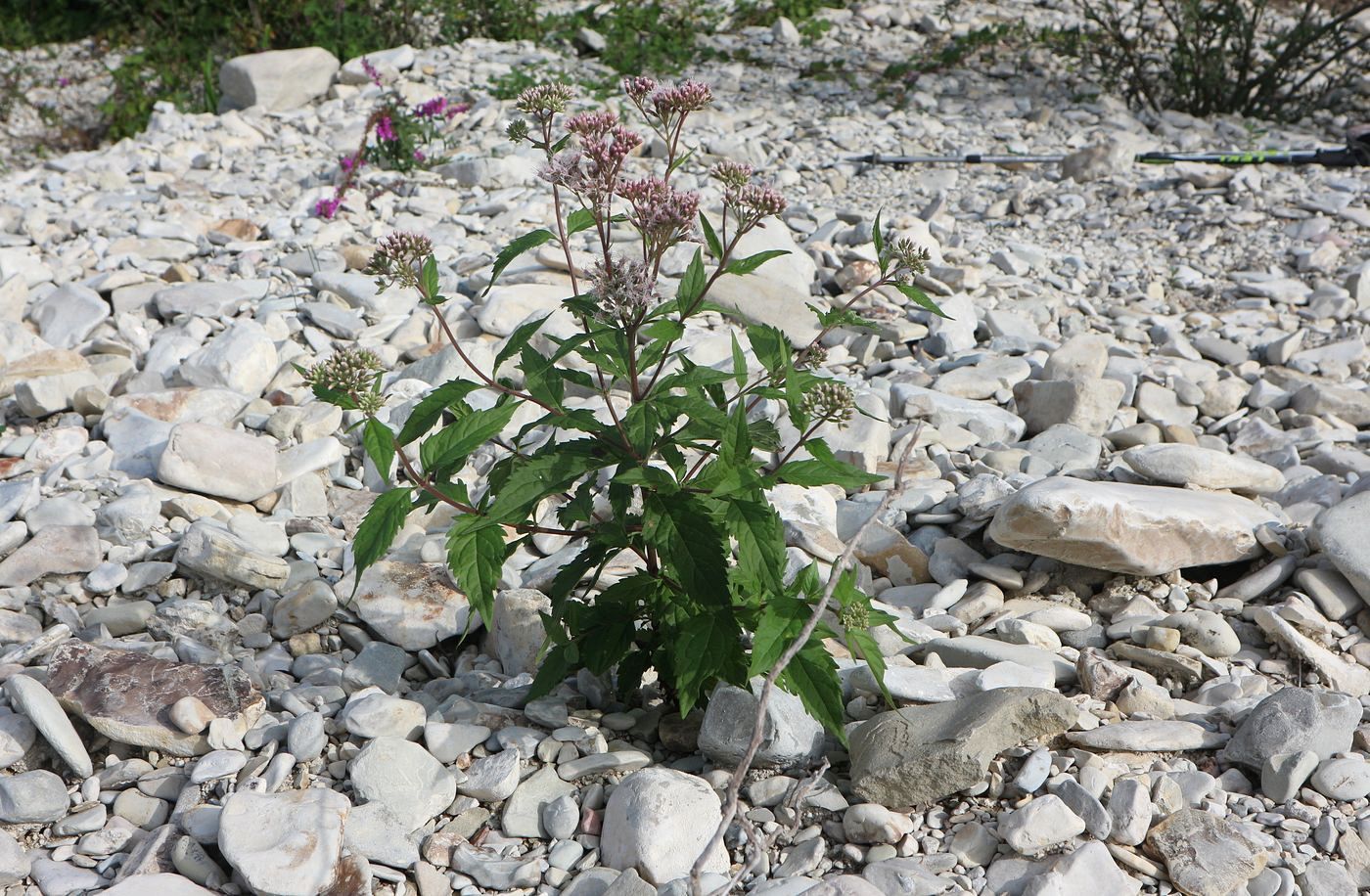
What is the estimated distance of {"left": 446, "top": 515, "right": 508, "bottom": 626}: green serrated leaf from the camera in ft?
6.68

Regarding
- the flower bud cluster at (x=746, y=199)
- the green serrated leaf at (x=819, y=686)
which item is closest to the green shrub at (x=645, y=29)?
the flower bud cluster at (x=746, y=199)

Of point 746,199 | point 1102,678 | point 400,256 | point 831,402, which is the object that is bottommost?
point 1102,678

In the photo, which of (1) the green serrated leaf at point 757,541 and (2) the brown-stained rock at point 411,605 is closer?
(1) the green serrated leaf at point 757,541

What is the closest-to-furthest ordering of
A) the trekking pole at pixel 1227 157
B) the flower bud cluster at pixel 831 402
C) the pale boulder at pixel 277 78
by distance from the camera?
the flower bud cluster at pixel 831 402
the trekking pole at pixel 1227 157
the pale boulder at pixel 277 78

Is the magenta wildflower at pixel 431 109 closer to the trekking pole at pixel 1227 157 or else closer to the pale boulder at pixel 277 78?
the pale boulder at pixel 277 78

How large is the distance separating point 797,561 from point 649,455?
1.07 m

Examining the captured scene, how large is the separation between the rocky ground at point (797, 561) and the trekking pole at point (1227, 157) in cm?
74

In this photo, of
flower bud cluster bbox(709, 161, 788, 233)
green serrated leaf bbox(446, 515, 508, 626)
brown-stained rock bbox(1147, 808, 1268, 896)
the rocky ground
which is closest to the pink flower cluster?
flower bud cluster bbox(709, 161, 788, 233)

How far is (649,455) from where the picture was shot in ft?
7.06

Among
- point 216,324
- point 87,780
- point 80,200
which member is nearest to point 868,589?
point 87,780

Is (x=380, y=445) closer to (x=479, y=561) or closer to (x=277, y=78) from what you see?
(x=479, y=561)

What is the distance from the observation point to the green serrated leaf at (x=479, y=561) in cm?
204

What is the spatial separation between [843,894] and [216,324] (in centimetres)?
371

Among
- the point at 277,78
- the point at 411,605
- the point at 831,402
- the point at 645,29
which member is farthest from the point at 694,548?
the point at 645,29
